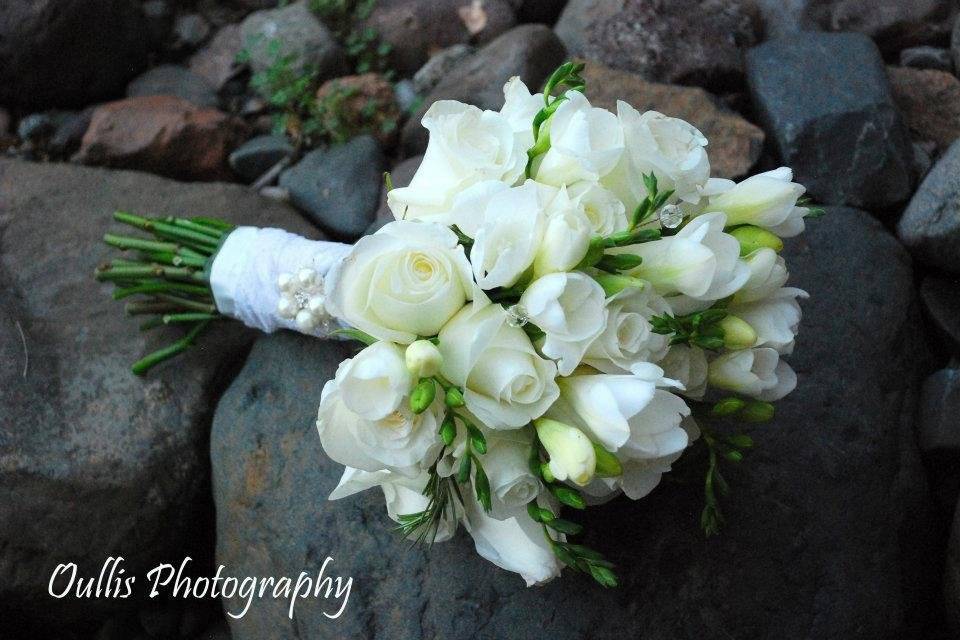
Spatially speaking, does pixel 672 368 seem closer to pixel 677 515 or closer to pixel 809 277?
pixel 677 515

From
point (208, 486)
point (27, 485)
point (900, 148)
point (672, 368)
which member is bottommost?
point (208, 486)

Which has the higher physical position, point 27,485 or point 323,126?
point 323,126

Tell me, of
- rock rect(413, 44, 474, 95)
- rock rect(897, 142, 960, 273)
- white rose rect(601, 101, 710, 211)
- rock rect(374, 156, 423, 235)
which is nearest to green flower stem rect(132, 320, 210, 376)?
rock rect(374, 156, 423, 235)

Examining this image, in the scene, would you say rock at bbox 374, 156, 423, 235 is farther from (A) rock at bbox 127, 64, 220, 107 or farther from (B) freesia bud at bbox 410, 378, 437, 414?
(B) freesia bud at bbox 410, 378, 437, 414

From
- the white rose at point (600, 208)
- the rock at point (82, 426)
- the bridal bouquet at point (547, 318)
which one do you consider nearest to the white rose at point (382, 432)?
the bridal bouquet at point (547, 318)

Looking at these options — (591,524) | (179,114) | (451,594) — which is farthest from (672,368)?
(179,114)

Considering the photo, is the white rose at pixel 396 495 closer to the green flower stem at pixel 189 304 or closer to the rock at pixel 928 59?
the green flower stem at pixel 189 304

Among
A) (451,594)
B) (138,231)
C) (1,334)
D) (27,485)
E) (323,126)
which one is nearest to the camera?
(451,594)

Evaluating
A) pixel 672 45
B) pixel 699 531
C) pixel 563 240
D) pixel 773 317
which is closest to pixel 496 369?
pixel 563 240
